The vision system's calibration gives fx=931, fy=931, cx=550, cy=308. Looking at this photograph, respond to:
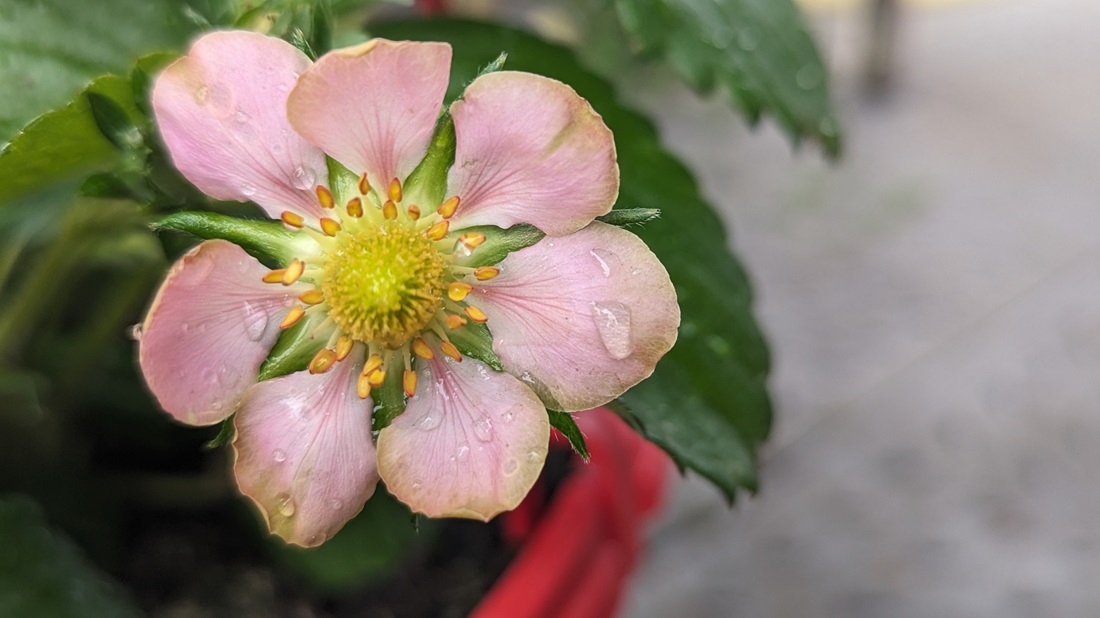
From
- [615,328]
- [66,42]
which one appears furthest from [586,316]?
[66,42]

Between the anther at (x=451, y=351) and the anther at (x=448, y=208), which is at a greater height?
the anther at (x=448, y=208)

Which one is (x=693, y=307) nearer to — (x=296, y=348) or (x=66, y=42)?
(x=296, y=348)

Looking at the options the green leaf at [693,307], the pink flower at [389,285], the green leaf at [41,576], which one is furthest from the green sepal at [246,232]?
the green leaf at [41,576]

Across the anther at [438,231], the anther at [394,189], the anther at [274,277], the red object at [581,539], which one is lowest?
the red object at [581,539]

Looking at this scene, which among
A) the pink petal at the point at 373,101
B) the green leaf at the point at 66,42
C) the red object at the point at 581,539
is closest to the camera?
the pink petal at the point at 373,101

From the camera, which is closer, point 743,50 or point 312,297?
point 312,297

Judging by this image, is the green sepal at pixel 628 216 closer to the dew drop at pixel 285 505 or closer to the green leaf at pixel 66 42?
the dew drop at pixel 285 505
